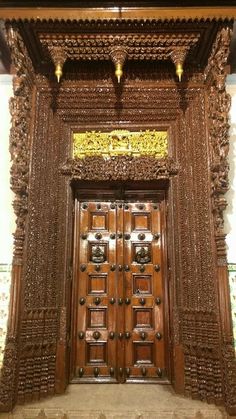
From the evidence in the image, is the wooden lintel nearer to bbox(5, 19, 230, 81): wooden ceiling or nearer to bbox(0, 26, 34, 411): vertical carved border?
bbox(5, 19, 230, 81): wooden ceiling

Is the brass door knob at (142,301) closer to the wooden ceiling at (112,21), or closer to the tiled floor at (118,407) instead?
the tiled floor at (118,407)

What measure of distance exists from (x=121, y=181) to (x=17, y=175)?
40.5 inches

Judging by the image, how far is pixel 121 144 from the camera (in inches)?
139

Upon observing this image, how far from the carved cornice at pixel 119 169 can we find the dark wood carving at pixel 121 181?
1 centimetres

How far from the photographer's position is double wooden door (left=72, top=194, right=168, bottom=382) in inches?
128

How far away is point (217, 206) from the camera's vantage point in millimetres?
3025

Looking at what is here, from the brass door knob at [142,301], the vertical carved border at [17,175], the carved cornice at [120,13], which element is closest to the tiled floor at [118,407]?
the vertical carved border at [17,175]

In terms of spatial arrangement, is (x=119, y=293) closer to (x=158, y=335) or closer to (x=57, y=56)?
(x=158, y=335)

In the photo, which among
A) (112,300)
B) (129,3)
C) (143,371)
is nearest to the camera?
Result: (129,3)

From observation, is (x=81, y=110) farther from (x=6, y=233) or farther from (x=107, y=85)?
(x=6, y=233)

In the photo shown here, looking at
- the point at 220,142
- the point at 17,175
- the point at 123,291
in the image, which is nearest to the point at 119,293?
the point at 123,291

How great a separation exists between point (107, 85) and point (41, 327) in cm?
→ 242

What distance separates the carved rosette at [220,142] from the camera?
2992mm

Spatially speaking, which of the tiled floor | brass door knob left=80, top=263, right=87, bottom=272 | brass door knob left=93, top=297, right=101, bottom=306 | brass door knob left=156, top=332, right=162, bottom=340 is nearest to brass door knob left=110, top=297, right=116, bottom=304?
brass door knob left=93, top=297, right=101, bottom=306
